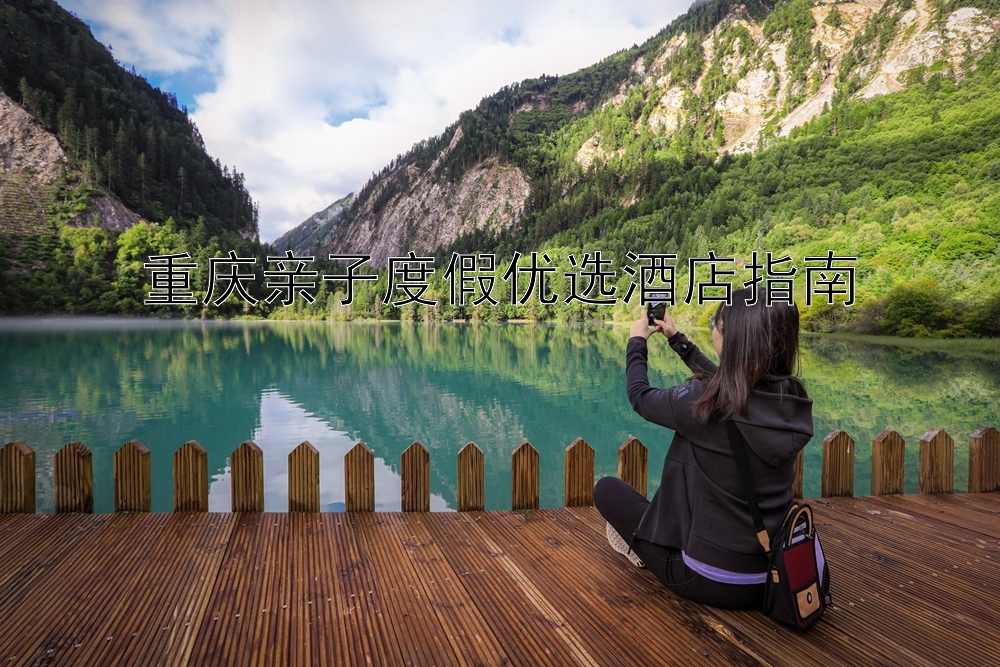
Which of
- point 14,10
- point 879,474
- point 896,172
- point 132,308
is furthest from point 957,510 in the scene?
point 14,10

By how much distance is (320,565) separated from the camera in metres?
2.17

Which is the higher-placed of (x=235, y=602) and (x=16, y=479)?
(x=16, y=479)

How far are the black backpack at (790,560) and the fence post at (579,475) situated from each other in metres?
1.21

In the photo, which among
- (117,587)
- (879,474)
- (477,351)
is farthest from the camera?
(477,351)

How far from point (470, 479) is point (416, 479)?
28 centimetres

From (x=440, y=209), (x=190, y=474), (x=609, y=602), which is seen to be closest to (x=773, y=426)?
(x=609, y=602)

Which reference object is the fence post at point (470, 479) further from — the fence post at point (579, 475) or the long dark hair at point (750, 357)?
the long dark hair at point (750, 357)

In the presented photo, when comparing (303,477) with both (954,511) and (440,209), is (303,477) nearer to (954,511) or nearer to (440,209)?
(954,511)

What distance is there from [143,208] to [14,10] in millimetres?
37871

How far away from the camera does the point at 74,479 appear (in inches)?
104

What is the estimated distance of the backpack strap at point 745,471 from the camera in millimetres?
1671

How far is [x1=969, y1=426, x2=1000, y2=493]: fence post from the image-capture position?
11.0 ft

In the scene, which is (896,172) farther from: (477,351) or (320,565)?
(320,565)

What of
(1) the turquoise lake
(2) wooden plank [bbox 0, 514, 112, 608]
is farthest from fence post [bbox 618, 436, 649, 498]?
(1) the turquoise lake
